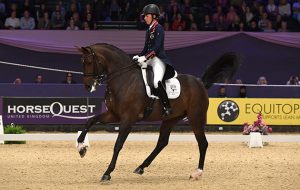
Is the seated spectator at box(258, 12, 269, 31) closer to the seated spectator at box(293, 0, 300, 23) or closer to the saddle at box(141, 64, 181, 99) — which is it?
the seated spectator at box(293, 0, 300, 23)

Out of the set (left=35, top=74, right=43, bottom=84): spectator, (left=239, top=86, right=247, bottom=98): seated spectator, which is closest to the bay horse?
(left=239, top=86, right=247, bottom=98): seated spectator

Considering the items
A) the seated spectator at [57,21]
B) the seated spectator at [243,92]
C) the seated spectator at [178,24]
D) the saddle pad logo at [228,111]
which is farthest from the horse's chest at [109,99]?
the seated spectator at [178,24]

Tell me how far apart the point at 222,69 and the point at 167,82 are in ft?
4.32

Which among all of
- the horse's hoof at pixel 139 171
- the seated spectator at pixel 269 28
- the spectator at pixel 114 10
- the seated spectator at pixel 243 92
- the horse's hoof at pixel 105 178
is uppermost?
the spectator at pixel 114 10

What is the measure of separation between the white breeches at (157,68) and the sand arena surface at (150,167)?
1387 mm

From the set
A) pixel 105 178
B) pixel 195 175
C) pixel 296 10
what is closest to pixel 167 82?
pixel 195 175

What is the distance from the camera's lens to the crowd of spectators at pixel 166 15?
2038cm

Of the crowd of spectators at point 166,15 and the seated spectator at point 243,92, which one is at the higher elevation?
the crowd of spectators at point 166,15

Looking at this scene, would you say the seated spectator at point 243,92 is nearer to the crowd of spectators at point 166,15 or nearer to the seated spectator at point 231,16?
the crowd of spectators at point 166,15

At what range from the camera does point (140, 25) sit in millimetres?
20734

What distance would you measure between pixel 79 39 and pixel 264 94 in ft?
16.3

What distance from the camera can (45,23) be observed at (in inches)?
803

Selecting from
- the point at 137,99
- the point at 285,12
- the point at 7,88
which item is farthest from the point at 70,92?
the point at 137,99

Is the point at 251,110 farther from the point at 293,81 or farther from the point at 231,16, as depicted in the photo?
the point at 231,16
